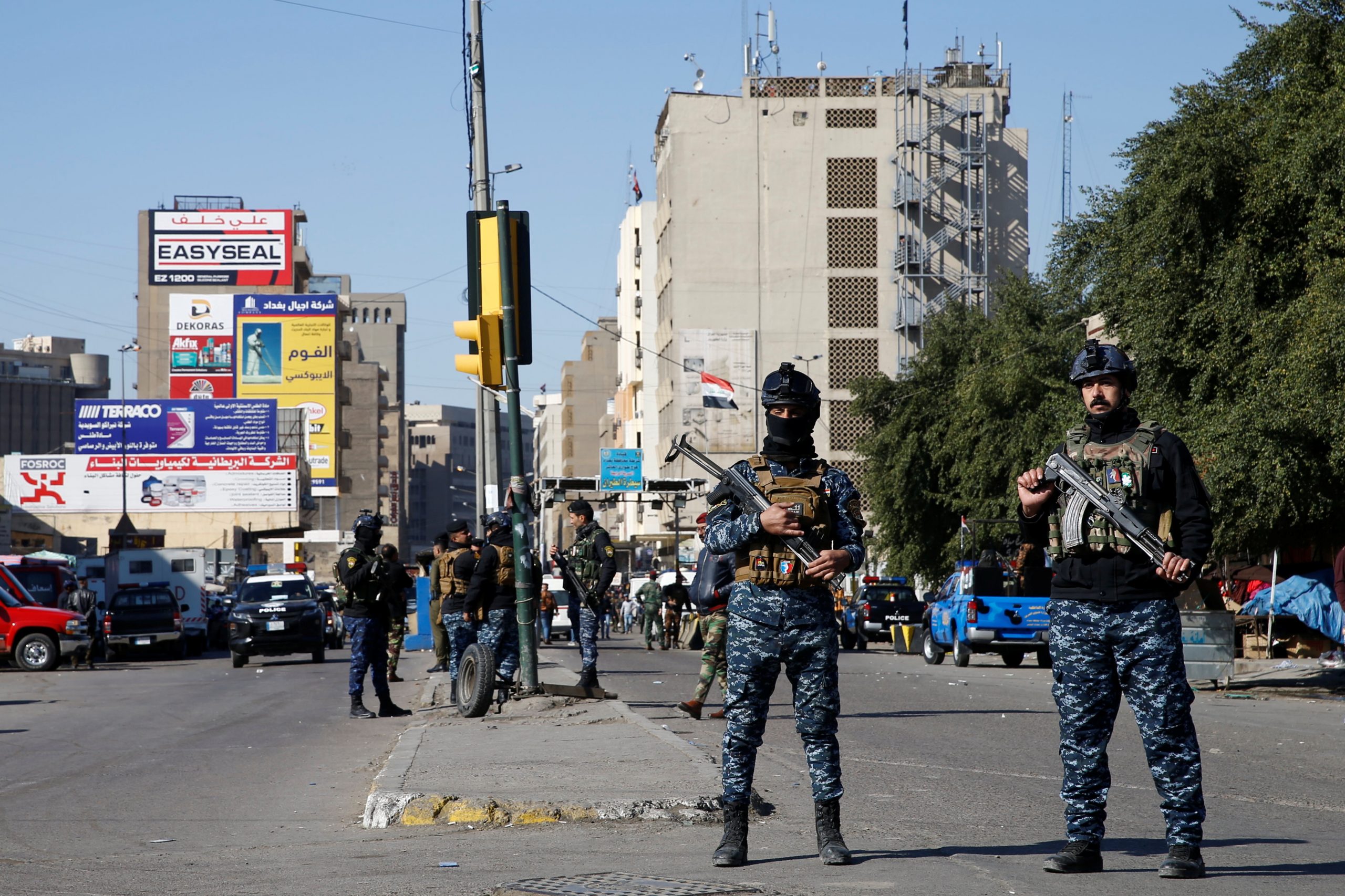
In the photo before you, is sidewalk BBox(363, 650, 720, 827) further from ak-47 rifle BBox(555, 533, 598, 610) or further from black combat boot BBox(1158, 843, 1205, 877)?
ak-47 rifle BBox(555, 533, 598, 610)

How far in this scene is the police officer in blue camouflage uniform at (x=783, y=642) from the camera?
6.33 meters

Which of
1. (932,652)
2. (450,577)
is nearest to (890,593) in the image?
(932,652)

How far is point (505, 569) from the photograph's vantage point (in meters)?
15.1

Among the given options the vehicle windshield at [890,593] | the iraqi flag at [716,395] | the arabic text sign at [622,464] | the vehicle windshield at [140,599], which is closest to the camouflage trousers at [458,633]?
the vehicle windshield at [140,599]

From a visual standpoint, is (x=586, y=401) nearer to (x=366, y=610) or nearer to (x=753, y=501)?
(x=366, y=610)

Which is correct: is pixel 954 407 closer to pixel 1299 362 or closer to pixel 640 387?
pixel 1299 362

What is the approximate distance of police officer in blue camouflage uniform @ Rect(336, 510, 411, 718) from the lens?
593 inches

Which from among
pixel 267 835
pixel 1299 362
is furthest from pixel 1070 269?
pixel 267 835

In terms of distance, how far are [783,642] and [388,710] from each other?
9768mm

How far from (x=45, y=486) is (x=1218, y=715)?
261 feet

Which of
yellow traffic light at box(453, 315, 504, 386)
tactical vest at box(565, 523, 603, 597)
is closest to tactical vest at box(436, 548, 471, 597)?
tactical vest at box(565, 523, 603, 597)

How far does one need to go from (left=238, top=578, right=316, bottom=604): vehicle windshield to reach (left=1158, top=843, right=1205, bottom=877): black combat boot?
27.6 m

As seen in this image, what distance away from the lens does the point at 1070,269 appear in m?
25.9

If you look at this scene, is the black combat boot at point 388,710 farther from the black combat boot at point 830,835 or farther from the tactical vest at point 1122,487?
the tactical vest at point 1122,487
